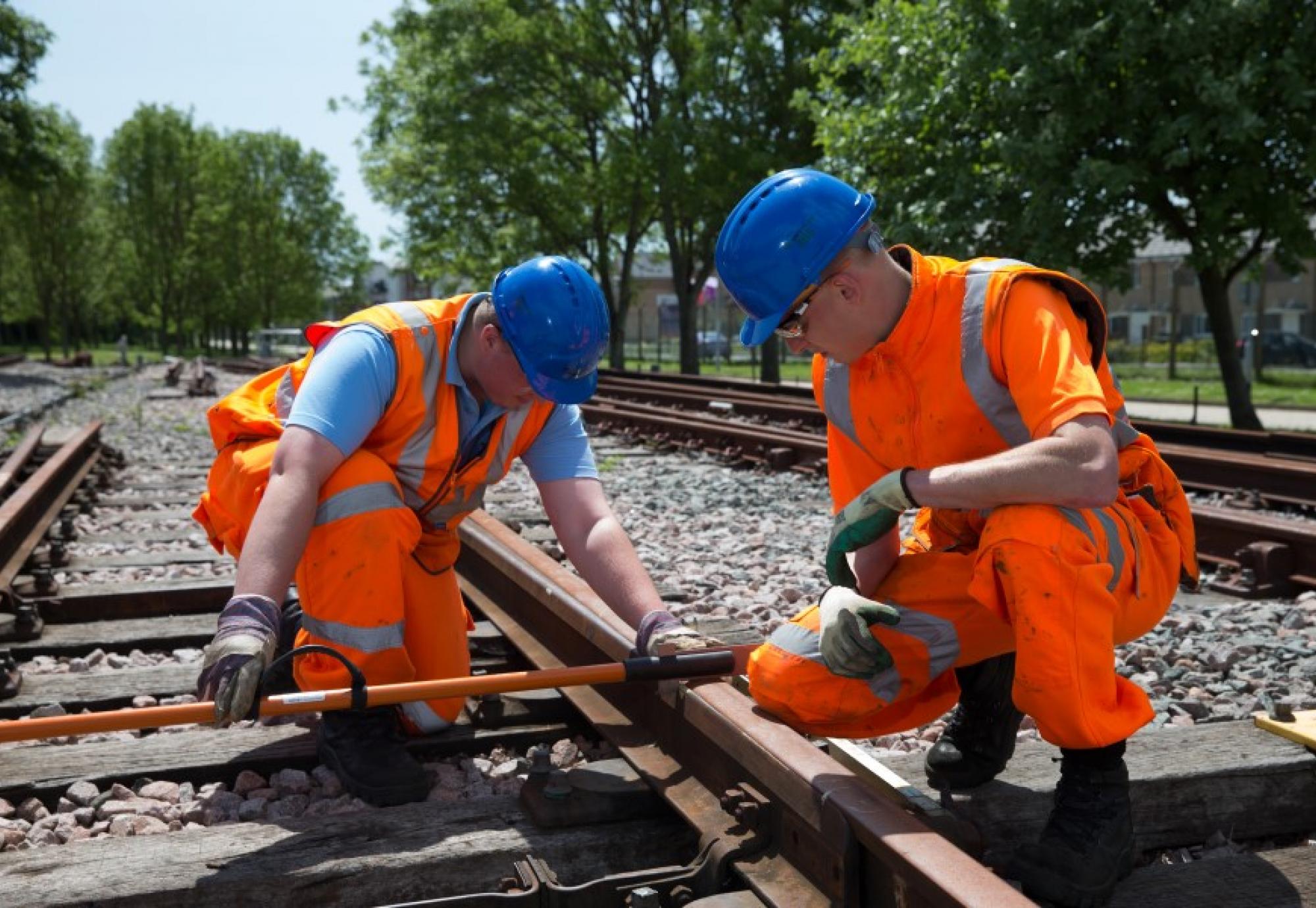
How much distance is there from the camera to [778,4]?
26.6m

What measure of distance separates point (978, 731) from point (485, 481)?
1472mm

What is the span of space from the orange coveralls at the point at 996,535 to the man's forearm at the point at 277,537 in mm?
1016

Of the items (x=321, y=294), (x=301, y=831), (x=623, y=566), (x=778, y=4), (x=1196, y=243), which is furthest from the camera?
(x=321, y=294)

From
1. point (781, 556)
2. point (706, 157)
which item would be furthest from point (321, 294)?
point (781, 556)

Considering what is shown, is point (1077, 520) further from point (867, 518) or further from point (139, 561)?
point (139, 561)

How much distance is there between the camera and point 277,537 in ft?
8.56

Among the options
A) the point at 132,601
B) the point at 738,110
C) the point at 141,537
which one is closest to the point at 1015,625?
the point at 132,601

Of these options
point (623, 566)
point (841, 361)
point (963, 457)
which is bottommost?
point (623, 566)

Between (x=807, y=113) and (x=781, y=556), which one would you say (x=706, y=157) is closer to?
(x=807, y=113)

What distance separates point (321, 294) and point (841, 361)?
66217 mm

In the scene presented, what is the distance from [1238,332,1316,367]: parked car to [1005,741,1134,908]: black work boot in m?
41.0

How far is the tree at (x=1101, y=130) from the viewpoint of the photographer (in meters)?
13.1

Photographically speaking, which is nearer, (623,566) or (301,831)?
(301,831)

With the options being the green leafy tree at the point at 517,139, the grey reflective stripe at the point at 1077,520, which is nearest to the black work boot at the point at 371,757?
the grey reflective stripe at the point at 1077,520
